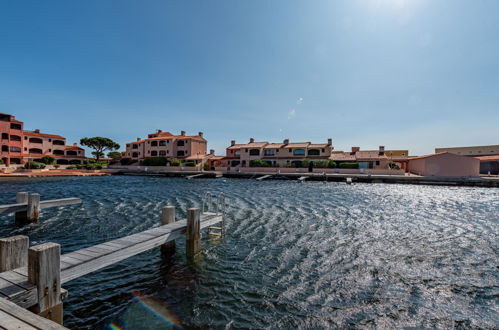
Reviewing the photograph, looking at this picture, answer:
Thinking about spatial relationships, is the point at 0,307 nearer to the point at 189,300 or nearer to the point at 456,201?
the point at 189,300

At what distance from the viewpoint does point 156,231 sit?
8.70m

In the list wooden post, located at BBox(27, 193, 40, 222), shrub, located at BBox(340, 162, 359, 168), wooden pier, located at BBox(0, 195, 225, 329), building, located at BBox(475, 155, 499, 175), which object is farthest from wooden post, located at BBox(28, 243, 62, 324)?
building, located at BBox(475, 155, 499, 175)

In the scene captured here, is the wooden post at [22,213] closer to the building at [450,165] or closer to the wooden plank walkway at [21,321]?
the wooden plank walkway at [21,321]

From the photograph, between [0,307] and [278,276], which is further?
[278,276]

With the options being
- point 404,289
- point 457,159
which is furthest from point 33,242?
point 457,159

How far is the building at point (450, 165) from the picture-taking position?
45438 millimetres

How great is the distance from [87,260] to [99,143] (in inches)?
3415

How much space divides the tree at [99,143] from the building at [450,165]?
8620cm

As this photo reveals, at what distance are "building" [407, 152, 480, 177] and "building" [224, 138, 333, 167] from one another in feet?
63.7

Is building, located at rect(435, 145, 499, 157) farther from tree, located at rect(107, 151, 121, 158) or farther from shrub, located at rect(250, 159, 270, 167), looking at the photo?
tree, located at rect(107, 151, 121, 158)

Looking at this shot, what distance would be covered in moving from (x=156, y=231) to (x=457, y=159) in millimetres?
55428

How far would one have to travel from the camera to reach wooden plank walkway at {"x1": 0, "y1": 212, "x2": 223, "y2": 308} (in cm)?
443

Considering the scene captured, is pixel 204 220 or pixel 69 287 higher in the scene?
pixel 204 220

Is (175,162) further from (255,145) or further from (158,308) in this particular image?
(158,308)
